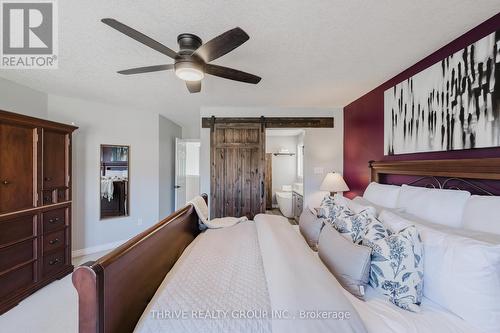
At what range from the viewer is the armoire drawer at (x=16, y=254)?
2.11 m

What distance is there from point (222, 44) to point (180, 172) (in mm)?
4040

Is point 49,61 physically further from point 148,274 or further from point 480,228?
point 480,228

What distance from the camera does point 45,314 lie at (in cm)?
207

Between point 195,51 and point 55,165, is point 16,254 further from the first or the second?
point 195,51

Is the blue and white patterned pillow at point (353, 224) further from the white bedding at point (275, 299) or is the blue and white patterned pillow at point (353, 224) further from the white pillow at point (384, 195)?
the white pillow at point (384, 195)

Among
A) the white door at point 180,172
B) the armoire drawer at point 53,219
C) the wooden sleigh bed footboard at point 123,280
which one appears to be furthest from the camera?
the white door at point 180,172

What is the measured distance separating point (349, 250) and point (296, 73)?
2025 millimetres

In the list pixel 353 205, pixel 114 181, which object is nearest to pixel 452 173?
pixel 353 205

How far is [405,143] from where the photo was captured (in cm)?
240

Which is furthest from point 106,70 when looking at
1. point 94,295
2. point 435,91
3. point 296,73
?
point 435,91

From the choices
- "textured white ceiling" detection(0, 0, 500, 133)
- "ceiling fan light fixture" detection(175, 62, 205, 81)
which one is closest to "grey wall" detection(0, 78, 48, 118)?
"textured white ceiling" detection(0, 0, 500, 133)

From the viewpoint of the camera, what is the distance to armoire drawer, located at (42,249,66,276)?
254 centimetres

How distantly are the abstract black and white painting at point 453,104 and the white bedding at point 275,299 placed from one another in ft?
4.58

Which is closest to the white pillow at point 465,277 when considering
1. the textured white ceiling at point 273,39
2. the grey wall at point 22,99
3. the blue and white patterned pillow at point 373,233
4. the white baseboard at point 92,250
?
the blue and white patterned pillow at point 373,233
